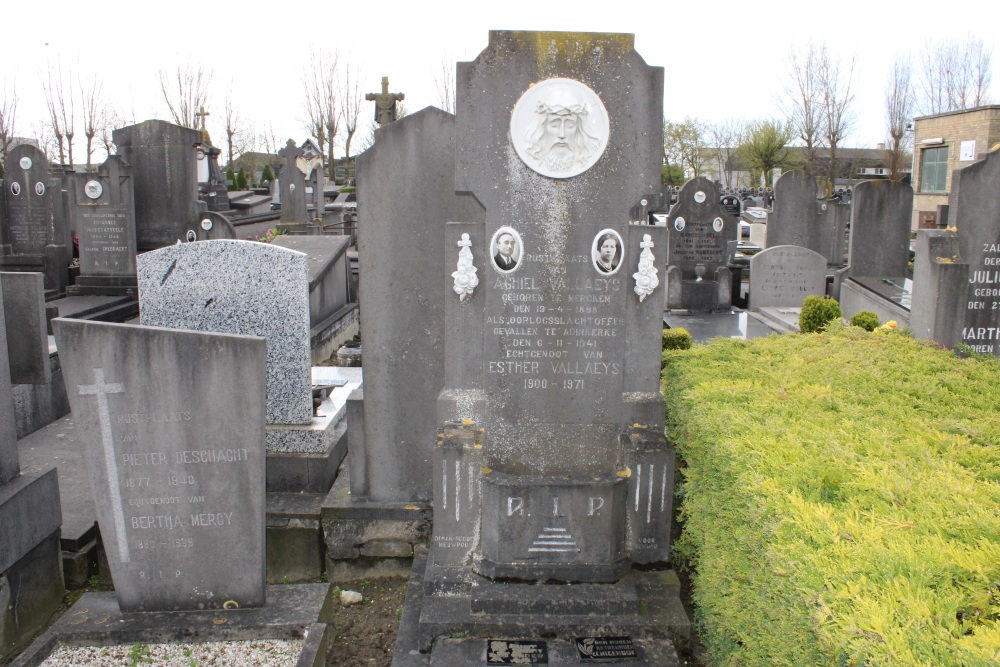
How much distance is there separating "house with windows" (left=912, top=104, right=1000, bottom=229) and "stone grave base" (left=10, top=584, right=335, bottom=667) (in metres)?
33.6

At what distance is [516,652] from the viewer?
3959 millimetres

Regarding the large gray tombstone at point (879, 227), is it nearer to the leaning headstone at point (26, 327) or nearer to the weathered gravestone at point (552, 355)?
the weathered gravestone at point (552, 355)

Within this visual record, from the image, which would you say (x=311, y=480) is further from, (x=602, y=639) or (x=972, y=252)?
(x=972, y=252)

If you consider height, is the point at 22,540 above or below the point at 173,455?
below

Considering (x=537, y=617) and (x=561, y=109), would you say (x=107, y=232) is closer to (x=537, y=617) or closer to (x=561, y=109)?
(x=561, y=109)

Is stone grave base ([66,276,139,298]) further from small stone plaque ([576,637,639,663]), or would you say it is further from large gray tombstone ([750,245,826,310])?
small stone plaque ([576,637,639,663])

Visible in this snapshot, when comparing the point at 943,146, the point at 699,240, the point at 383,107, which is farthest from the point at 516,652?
the point at 943,146

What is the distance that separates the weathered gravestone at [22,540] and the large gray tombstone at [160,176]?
1225 cm

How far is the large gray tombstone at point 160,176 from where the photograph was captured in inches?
631

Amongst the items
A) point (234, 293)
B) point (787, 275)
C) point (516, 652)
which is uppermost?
point (234, 293)

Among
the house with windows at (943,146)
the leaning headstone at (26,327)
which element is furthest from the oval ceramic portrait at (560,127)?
the house with windows at (943,146)

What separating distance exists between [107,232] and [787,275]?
12.8m

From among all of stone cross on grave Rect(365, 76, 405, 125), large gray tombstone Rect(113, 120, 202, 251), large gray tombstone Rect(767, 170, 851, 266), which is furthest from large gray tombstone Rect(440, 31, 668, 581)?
large gray tombstone Rect(113, 120, 202, 251)

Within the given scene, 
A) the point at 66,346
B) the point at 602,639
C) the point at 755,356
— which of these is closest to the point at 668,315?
the point at 755,356
